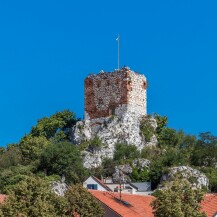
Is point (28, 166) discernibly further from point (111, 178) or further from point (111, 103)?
point (111, 103)

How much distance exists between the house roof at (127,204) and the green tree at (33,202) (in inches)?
390

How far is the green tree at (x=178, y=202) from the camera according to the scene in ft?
134

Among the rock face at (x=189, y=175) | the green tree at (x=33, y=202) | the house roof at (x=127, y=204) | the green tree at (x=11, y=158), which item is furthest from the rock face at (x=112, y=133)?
the green tree at (x=33, y=202)

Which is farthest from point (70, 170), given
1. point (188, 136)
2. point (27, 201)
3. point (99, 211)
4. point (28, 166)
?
point (27, 201)

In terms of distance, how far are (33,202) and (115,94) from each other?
42.6m

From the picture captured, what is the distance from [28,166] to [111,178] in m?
8.43

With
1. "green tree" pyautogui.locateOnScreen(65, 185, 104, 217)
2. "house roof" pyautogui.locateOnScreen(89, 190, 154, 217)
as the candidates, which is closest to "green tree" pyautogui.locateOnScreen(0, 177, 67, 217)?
"green tree" pyautogui.locateOnScreen(65, 185, 104, 217)

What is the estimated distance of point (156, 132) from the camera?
3164 inches

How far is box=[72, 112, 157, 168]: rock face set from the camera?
76.8 metres

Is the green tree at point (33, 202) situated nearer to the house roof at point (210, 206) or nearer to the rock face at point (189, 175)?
the house roof at point (210, 206)

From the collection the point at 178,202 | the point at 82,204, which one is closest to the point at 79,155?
the point at 82,204

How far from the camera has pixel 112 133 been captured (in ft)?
254

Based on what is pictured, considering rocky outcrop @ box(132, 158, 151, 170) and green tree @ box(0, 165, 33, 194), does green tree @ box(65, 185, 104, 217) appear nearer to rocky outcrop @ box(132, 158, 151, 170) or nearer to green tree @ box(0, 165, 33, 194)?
green tree @ box(0, 165, 33, 194)

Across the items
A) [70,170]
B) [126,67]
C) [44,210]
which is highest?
[126,67]
